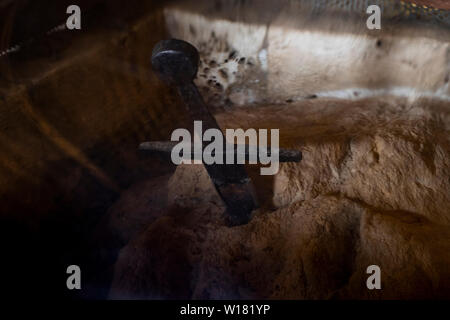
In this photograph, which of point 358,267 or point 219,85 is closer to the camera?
point 358,267

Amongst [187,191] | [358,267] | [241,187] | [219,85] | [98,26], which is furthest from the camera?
[219,85]

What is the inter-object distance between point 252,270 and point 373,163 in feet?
1.44

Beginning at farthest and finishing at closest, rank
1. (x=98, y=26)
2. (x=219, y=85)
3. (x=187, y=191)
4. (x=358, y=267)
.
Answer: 1. (x=219, y=85)
2. (x=98, y=26)
3. (x=187, y=191)
4. (x=358, y=267)

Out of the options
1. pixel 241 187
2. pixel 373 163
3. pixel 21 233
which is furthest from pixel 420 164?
pixel 21 233

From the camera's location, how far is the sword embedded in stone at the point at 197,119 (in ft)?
2.16

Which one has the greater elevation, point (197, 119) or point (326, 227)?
point (197, 119)

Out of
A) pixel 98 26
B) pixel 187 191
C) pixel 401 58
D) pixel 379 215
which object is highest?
pixel 98 26

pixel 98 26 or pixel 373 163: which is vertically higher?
pixel 98 26

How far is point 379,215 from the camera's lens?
777 millimetres

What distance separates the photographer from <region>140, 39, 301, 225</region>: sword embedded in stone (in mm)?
657

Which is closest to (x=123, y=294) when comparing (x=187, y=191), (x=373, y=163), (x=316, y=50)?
(x=187, y=191)

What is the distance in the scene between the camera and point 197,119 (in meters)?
0.76

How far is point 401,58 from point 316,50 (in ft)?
0.91

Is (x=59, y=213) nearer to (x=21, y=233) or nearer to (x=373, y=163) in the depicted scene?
(x=21, y=233)
